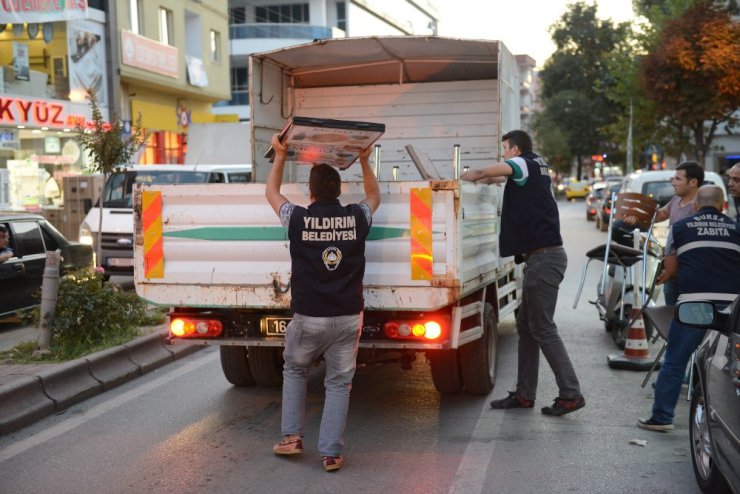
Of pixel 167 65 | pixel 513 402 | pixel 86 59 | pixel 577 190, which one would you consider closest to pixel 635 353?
pixel 513 402

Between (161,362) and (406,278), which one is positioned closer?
(406,278)

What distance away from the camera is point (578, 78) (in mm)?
70188

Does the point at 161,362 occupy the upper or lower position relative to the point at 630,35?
lower

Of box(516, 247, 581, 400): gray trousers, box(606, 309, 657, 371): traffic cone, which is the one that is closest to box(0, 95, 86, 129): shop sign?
box(606, 309, 657, 371): traffic cone

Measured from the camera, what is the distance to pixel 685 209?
25.4 ft

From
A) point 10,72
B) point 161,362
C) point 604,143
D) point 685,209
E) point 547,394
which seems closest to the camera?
point 547,394

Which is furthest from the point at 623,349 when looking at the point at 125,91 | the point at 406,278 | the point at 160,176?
the point at 125,91

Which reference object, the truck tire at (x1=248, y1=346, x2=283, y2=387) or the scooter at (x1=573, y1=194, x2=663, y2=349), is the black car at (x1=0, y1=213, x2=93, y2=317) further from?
the scooter at (x1=573, y1=194, x2=663, y2=349)

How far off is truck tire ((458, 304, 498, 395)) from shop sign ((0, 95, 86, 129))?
13970mm

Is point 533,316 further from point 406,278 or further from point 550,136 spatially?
point 550,136

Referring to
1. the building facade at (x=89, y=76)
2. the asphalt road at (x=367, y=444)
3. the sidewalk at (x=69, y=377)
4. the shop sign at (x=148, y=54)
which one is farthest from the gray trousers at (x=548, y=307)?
the shop sign at (x=148, y=54)

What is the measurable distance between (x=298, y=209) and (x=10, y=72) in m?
17.6

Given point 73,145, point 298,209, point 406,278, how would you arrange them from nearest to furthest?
point 298,209, point 406,278, point 73,145

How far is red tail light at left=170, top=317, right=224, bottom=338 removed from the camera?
626 centimetres
